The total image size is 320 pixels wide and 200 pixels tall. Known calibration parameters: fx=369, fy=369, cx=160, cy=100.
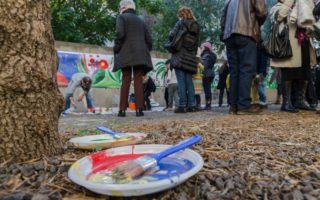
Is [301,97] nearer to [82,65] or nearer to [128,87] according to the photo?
[128,87]

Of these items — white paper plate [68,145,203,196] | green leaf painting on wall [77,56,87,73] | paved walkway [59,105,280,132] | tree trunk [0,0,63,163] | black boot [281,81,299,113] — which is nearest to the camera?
white paper plate [68,145,203,196]

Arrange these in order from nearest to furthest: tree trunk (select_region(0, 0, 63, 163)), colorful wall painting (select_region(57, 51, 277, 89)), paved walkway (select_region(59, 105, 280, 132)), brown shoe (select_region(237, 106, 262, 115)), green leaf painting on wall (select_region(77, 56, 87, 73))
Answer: tree trunk (select_region(0, 0, 63, 163))
paved walkway (select_region(59, 105, 280, 132))
brown shoe (select_region(237, 106, 262, 115))
colorful wall painting (select_region(57, 51, 277, 89))
green leaf painting on wall (select_region(77, 56, 87, 73))

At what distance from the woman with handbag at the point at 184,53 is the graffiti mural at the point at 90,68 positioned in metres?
5.28

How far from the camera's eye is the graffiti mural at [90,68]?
11.0 meters

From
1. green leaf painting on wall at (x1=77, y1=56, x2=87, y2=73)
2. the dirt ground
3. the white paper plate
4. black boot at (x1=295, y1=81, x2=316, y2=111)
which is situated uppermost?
green leaf painting on wall at (x1=77, y1=56, x2=87, y2=73)

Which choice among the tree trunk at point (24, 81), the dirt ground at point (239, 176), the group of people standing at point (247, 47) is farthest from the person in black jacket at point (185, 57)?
the tree trunk at point (24, 81)

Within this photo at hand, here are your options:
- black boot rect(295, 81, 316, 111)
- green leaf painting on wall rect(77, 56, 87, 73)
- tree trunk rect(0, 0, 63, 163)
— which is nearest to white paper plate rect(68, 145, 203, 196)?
tree trunk rect(0, 0, 63, 163)

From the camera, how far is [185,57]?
257 inches

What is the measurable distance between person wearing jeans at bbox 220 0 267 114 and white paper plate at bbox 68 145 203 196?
3.50 metres

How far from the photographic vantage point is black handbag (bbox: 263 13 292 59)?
5.05 m

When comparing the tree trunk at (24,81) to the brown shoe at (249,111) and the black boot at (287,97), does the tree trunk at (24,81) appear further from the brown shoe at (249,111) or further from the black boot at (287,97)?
the black boot at (287,97)

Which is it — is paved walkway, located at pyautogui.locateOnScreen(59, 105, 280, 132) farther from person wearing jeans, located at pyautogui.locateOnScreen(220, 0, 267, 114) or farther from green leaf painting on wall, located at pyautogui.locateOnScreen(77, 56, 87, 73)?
green leaf painting on wall, located at pyautogui.locateOnScreen(77, 56, 87, 73)

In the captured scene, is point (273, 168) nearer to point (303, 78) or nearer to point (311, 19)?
point (311, 19)

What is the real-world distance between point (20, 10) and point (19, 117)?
44 cm
